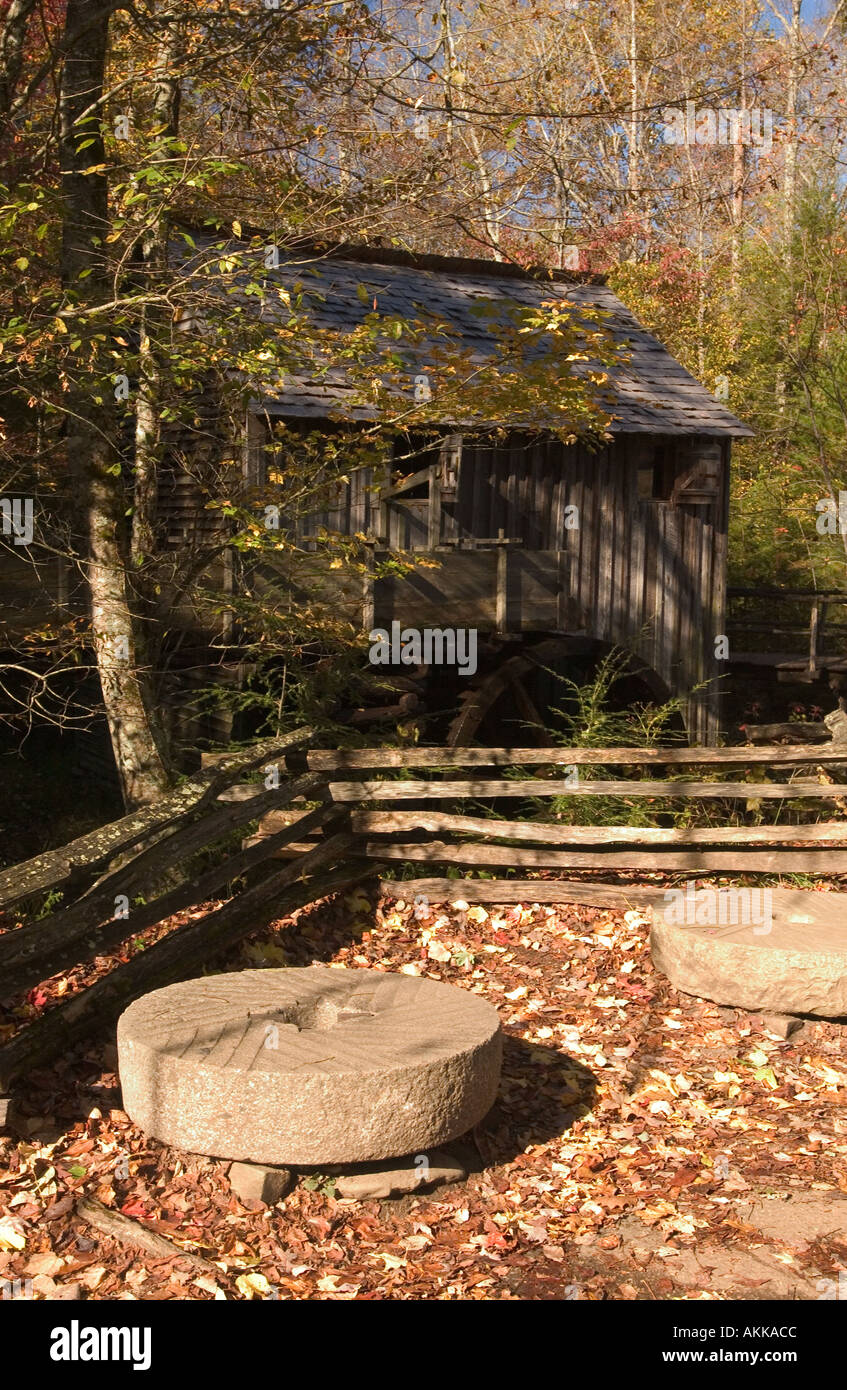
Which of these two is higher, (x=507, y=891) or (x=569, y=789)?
(x=569, y=789)

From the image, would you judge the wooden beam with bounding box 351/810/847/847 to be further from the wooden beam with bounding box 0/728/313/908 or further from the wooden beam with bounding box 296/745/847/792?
the wooden beam with bounding box 0/728/313/908

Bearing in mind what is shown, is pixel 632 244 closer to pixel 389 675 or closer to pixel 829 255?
pixel 829 255

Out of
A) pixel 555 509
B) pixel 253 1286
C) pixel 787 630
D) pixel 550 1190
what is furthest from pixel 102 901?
pixel 787 630

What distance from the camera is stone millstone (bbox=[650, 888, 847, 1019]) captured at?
6246 millimetres

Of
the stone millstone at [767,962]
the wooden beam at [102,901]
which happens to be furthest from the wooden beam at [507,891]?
the wooden beam at [102,901]

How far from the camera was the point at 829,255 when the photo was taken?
18.1m

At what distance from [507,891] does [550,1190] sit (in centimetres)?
298

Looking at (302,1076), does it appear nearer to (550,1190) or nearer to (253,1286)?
(253,1286)

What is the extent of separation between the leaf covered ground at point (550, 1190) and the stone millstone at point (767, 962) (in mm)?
208

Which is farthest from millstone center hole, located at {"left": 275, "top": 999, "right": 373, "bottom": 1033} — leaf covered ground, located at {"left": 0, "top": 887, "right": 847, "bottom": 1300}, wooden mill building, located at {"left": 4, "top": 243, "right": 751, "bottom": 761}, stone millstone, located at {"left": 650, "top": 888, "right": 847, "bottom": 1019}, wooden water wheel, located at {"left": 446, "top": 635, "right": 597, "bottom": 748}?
wooden water wheel, located at {"left": 446, "top": 635, "right": 597, "bottom": 748}

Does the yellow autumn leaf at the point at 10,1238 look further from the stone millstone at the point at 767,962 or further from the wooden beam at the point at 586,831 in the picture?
the wooden beam at the point at 586,831

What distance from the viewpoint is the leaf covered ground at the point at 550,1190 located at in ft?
14.4

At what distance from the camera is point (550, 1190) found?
5.03 meters

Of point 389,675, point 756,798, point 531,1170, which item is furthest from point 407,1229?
point 389,675
